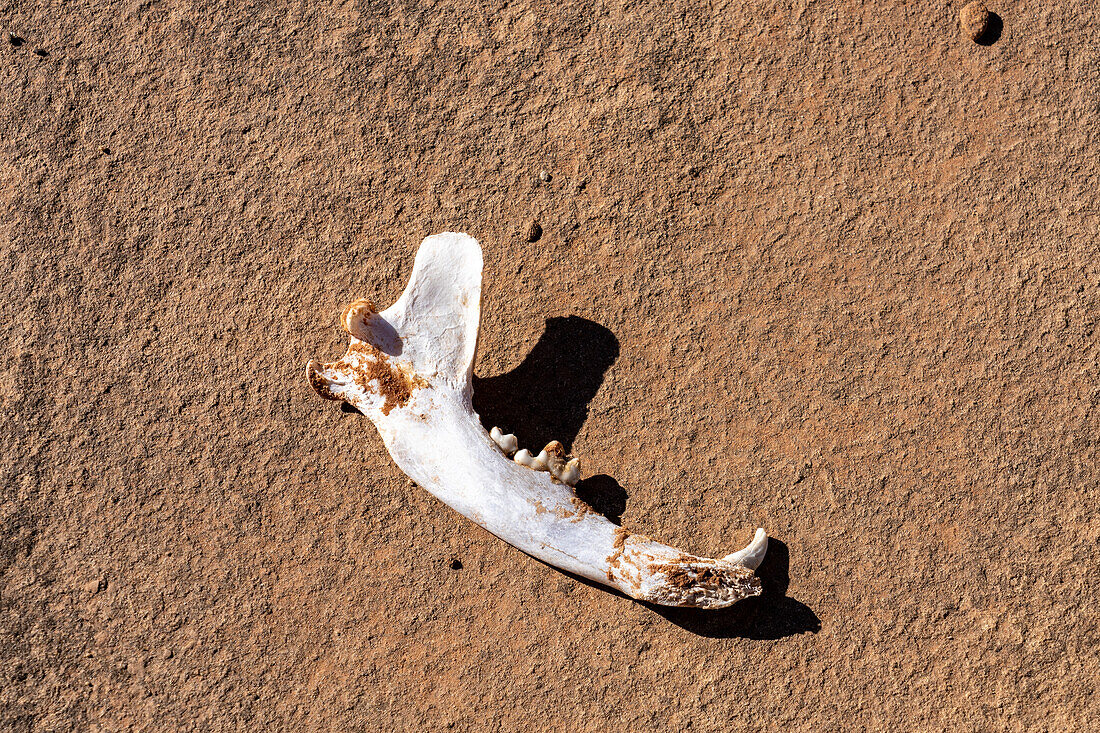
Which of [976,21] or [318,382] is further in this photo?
[976,21]

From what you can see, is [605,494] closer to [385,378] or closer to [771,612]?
[771,612]

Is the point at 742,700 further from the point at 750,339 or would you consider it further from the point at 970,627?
the point at 750,339

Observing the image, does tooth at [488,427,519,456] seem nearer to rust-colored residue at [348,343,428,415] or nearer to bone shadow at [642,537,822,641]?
rust-colored residue at [348,343,428,415]

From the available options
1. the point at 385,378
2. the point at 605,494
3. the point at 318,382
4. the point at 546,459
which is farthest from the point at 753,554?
the point at 318,382

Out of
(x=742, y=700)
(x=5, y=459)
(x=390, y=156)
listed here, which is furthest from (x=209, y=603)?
(x=742, y=700)

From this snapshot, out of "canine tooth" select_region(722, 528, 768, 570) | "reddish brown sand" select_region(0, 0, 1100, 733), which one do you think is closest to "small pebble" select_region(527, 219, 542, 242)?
"reddish brown sand" select_region(0, 0, 1100, 733)
